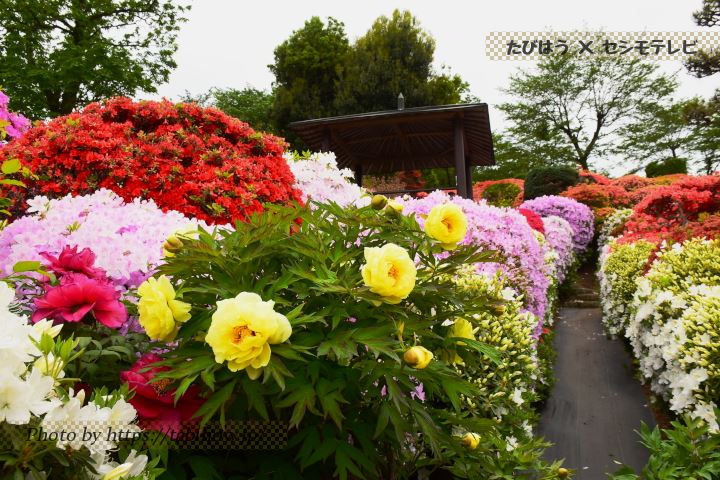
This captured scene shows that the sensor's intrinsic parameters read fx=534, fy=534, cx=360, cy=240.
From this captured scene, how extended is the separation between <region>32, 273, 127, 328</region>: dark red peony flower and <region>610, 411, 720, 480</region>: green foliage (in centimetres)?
223

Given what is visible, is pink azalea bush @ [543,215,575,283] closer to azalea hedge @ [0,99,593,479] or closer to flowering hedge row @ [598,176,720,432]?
flowering hedge row @ [598,176,720,432]

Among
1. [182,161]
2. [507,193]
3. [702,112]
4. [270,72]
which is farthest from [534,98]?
[182,161]

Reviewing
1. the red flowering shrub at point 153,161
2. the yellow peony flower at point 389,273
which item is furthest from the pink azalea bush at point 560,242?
the yellow peony flower at point 389,273

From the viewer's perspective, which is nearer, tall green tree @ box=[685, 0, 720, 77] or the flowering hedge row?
the flowering hedge row

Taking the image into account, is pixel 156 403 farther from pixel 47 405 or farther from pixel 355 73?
pixel 355 73

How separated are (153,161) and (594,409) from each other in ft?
15.3

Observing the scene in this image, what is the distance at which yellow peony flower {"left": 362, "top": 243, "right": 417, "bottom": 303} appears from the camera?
157 centimetres

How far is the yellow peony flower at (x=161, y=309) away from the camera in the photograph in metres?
1.62

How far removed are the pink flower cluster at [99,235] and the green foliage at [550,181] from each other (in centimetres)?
1681

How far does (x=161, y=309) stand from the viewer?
5.30ft

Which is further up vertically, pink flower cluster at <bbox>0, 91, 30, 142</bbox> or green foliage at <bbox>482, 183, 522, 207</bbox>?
pink flower cluster at <bbox>0, 91, 30, 142</bbox>

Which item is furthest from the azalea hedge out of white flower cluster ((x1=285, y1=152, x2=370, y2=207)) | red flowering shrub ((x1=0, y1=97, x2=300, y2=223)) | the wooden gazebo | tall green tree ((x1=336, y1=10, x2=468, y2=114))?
tall green tree ((x1=336, y1=10, x2=468, y2=114))

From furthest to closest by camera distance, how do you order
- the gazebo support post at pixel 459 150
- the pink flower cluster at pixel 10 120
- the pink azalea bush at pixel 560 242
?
the gazebo support post at pixel 459 150 → the pink azalea bush at pixel 560 242 → the pink flower cluster at pixel 10 120

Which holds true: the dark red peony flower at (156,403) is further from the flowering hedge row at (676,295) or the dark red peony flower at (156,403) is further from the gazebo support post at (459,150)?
the gazebo support post at (459,150)
